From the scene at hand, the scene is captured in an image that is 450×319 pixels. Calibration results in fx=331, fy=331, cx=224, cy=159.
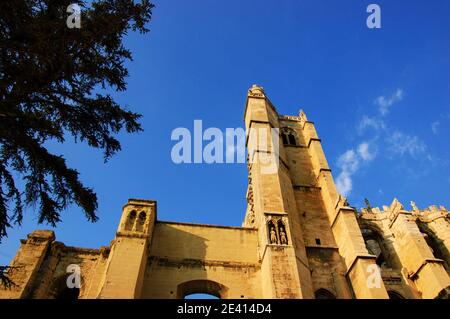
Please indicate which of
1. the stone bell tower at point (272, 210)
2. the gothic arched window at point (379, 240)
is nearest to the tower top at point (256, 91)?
the stone bell tower at point (272, 210)

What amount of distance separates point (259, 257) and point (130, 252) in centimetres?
507

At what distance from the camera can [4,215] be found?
222 inches

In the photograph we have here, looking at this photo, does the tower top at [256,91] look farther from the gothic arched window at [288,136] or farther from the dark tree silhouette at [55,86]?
the dark tree silhouette at [55,86]

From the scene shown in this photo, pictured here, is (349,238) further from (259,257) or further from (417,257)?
(417,257)

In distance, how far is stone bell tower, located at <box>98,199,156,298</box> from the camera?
34.4ft

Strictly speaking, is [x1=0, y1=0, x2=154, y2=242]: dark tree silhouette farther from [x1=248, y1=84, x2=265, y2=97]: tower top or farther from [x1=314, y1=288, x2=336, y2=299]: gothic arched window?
[x1=248, y1=84, x2=265, y2=97]: tower top

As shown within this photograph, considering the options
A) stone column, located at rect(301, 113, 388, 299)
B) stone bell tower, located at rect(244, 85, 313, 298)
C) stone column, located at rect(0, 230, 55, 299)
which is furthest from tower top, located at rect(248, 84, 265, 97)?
stone column, located at rect(0, 230, 55, 299)

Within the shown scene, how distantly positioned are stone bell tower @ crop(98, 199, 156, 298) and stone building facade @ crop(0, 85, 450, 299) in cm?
3

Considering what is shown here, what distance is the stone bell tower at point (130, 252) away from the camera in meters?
10.5

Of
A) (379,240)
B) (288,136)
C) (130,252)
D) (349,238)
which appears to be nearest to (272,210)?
(349,238)

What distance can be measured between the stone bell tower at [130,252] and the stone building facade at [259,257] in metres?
0.03

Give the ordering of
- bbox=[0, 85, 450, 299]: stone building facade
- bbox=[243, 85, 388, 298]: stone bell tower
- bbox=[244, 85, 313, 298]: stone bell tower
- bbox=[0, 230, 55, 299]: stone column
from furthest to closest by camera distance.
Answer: bbox=[243, 85, 388, 298]: stone bell tower → bbox=[0, 85, 450, 299]: stone building facade → bbox=[244, 85, 313, 298]: stone bell tower → bbox=[0, 230, 55, 299]: stone column

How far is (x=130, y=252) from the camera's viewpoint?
11.6 metres
